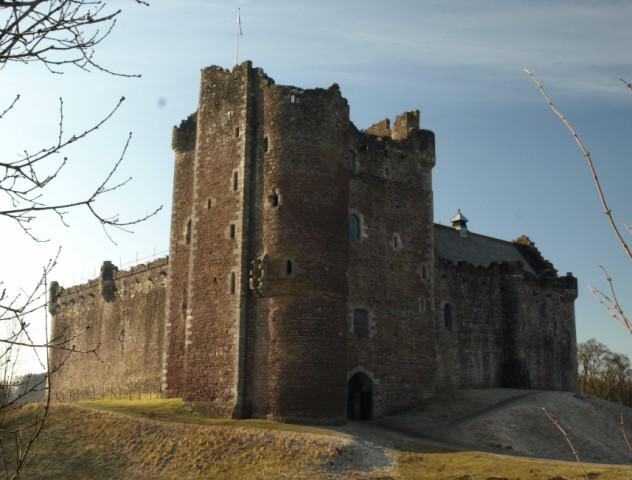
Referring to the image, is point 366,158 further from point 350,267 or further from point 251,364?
point 251,364

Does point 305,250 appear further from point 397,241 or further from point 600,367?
point 600,367

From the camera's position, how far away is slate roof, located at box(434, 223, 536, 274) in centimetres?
5012

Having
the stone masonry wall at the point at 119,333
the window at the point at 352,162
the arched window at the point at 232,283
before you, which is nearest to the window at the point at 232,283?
the arched window at the point at 232,283

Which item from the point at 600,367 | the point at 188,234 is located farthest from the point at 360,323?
the point at 600,367

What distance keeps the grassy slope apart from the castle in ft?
10.5

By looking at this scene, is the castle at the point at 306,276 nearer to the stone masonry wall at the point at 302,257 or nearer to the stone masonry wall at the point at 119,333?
the stone masonry wall at the point at 302,257

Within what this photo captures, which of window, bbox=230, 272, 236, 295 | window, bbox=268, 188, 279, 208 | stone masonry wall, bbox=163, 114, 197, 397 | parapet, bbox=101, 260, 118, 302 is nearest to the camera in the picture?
window, bbox=230, 272, 236, 295

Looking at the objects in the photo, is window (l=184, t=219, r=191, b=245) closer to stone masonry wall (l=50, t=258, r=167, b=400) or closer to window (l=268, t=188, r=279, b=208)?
stone masonry wall (l=50, t=258, r=167, b=400)

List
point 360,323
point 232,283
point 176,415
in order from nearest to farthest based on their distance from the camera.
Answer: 1. point 176,415
2. point 232,283
3. point 360,323

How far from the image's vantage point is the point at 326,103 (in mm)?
36781

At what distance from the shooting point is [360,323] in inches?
1470

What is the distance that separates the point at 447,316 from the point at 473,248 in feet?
34.3

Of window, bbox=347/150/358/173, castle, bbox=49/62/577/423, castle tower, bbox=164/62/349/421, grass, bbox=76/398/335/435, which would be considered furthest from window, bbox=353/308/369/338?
window, bbox=347/150/358/173

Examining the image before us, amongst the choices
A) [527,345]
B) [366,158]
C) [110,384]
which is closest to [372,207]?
[366,158]
